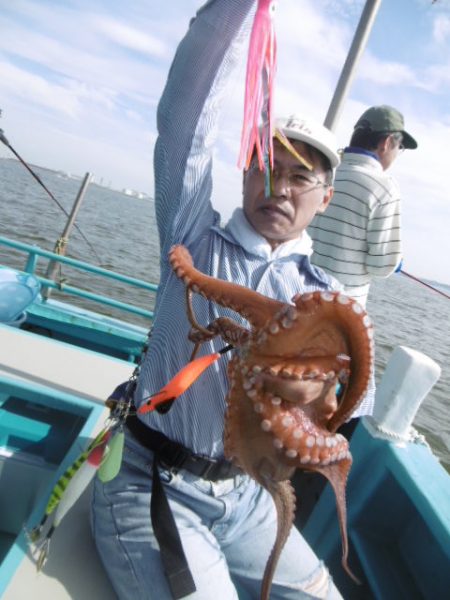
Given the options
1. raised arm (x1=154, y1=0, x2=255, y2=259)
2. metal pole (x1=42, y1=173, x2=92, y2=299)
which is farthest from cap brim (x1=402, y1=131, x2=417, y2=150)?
metal pole (x1=42, y1=173, x2=92, y2=299)

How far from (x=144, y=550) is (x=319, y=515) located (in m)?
1.71

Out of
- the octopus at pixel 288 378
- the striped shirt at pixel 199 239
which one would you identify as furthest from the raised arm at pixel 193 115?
the octopus at pixel 288 378

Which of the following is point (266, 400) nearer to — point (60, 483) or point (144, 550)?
point (144, 550)

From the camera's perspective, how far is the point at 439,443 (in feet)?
31.0

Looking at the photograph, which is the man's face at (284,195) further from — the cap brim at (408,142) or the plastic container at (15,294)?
the plastic container at (15,294)

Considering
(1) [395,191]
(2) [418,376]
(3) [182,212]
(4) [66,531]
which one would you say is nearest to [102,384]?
(4) [66,531]

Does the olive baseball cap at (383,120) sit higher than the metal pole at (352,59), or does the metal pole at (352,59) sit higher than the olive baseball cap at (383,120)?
the metal pole at (352,59)

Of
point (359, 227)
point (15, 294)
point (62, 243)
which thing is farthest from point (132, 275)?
point (359, 227)

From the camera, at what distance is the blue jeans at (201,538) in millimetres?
1891

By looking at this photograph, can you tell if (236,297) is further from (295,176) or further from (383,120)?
(383,120)

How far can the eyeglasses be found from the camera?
81.4 inches

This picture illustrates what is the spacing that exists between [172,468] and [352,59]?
407 cm

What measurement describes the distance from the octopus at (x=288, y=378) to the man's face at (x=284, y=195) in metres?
0.68

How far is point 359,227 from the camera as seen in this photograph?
12.0ft
